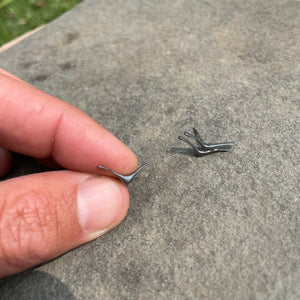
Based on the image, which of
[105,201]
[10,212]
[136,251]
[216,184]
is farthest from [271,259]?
[10,212]

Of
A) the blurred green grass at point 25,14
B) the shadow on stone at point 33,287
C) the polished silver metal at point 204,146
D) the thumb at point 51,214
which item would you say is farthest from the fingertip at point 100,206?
the blurred green grass at point 25,14

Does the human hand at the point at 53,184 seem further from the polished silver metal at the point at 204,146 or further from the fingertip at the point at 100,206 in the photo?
the polished silver metal at the point at 204,146

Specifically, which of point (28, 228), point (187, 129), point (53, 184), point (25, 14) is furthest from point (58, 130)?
point (25, 14)

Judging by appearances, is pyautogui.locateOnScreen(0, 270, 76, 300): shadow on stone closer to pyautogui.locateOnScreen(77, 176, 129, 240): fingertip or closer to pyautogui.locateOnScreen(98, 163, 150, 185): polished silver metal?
pyautogui.locateOnScreen(77, 176, 129, 240): fingertip

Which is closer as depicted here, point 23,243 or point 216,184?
point 23,243

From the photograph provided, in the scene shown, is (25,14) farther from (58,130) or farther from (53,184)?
(53,184)

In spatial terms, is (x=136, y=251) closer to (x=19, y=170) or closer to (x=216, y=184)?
(x=216, y=184)

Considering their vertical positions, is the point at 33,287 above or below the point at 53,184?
below
